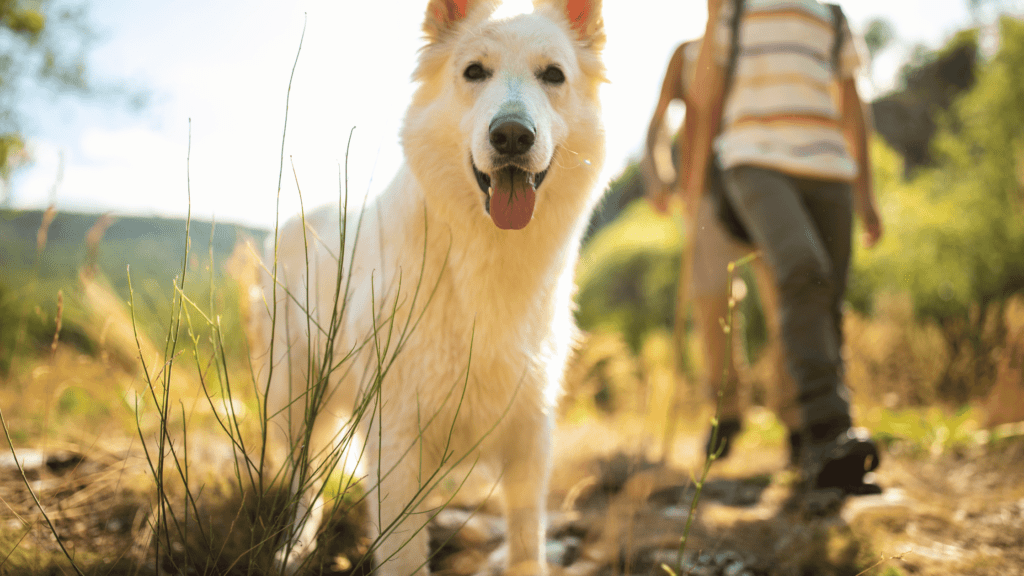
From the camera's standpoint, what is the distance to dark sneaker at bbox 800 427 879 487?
7.91 feet

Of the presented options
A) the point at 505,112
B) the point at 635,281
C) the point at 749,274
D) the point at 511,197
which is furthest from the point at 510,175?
the point at 635,281

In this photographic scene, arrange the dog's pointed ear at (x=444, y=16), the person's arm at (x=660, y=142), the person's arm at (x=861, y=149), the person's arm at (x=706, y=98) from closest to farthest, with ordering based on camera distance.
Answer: the dog's pointed ear at (x=444, y=16), the person's arm at (x=706, y=98), the person's arm at (x=861, y=149), the person's arm at (x=660, y=142)

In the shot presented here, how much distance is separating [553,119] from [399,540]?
1.46 m

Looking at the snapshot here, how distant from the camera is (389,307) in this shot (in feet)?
5.96

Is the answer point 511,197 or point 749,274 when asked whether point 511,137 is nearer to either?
point 511,197

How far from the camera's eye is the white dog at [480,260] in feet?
5.76

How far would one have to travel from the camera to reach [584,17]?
7.21 ft

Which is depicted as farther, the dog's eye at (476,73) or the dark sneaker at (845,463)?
the dark sneaker at (845,463)

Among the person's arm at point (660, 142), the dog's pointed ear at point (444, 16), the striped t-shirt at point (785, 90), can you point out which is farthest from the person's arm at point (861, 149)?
the dog's pointed ear at point (444, 16)

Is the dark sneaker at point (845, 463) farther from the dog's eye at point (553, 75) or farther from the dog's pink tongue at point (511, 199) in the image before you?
the dog's eye at point (553, 75)

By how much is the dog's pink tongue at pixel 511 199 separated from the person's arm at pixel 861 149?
8.44 ft

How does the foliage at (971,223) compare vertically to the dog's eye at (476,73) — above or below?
above

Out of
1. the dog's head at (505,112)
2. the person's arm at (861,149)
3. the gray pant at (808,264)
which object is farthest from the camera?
the person's arm at (861,149)

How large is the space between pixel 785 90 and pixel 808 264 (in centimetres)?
101
